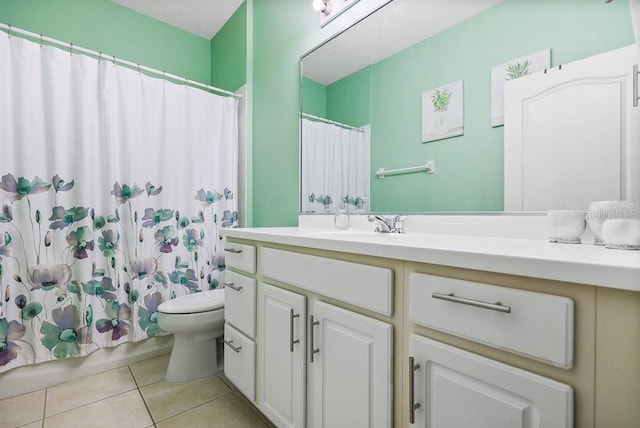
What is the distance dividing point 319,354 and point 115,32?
259cm

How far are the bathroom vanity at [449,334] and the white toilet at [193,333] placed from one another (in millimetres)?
603

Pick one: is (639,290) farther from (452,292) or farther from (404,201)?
(404,201)

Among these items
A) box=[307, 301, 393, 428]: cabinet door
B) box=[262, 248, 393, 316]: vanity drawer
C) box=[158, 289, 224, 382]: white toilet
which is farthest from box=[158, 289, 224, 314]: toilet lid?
box=[307, 301, 393, 428]: cabinet door

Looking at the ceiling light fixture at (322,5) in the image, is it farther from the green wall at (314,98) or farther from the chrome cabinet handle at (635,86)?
the chrome cabinet handle at (635,86)

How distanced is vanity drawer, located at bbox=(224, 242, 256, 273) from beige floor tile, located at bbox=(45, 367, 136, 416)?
92cm

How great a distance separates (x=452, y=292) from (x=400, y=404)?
0.32 metres

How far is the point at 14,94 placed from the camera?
1.53 metres

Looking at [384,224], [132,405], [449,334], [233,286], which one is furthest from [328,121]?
[132,405]

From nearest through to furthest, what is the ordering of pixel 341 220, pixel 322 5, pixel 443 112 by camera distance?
pixel 443 112 → pixel 341 220 → pixel 322 5

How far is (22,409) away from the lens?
142 cm

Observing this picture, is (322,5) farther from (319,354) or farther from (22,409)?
(22,409)

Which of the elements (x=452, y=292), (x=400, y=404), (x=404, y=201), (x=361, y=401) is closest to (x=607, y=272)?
(x=452, y=292)

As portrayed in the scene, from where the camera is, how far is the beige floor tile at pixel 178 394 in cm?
142

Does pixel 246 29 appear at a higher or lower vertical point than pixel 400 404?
higher
